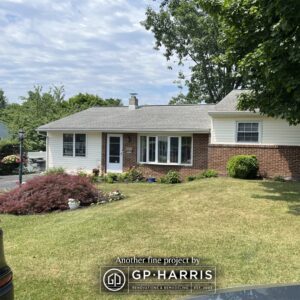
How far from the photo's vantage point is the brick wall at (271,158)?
18.8 metres

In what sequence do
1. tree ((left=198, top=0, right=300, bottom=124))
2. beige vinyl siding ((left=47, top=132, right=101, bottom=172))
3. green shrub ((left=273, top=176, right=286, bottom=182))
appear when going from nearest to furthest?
tree ((left=198, top=0, right=300, bottom=124)), green shrub ((left=273, top=176, right=286, bottom=182)), beige vinyl siding ((left=47, top=132, right=101, bottom=172))

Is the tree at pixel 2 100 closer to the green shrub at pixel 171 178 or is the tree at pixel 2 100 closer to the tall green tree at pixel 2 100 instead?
the tall green tree at pixel 2 100

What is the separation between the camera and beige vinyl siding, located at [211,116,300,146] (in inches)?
754

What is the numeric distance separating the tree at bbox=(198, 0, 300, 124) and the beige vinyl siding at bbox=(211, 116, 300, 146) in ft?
18.3

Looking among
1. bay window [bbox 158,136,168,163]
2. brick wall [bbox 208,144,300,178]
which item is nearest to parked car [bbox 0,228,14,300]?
brick wall [bbox 208,144,300,178]

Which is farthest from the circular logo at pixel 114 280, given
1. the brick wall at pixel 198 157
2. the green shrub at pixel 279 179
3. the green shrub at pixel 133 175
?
the green shrub at pixel 133 175

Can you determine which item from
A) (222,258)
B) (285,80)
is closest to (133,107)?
(285,80)

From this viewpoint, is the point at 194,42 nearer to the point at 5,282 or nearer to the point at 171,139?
the point at 171,139

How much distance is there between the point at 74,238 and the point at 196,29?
92.7ft

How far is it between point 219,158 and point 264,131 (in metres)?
2.35

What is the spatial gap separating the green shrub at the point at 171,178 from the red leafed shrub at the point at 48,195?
6.48m

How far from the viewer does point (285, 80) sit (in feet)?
36.5

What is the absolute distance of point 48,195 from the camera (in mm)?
13359

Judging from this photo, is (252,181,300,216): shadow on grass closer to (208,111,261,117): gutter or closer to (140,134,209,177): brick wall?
(208,111,261,117): gutter
